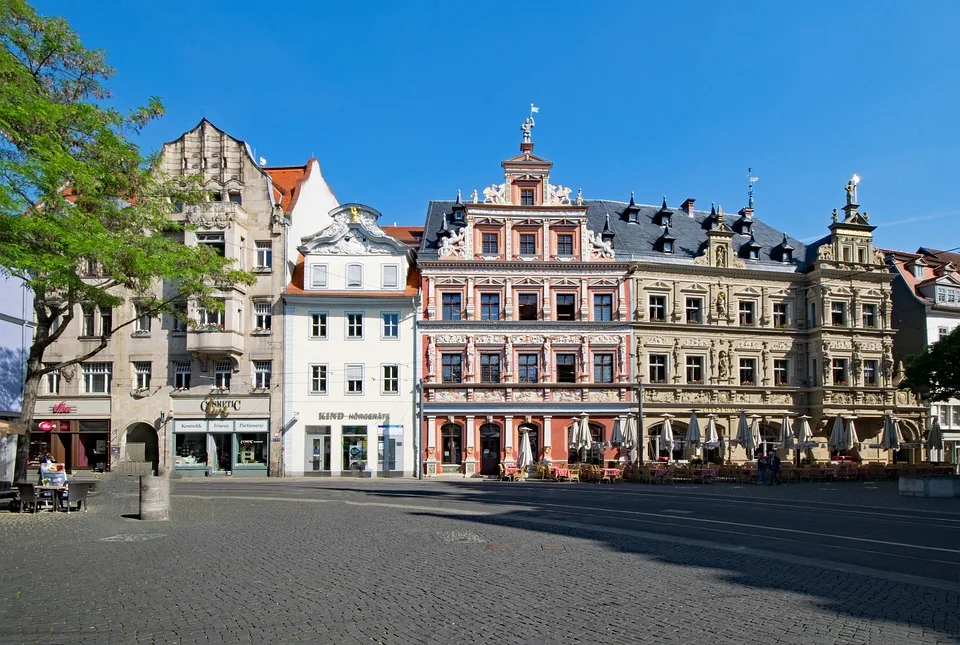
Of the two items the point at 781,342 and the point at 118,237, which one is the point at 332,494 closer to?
the point at 118,237

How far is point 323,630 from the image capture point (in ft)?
→ 30.4

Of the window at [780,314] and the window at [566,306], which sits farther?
the window at [780,314]

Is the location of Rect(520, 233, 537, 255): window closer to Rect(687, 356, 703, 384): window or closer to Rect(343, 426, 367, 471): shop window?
Rect(687, 356, 703, 384): window

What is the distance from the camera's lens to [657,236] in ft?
169

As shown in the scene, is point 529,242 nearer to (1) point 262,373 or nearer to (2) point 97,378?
(1) point 262,373

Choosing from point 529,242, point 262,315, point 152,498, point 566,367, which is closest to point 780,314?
point 566,367

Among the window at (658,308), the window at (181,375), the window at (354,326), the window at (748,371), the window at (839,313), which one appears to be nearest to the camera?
the window at (181,375)

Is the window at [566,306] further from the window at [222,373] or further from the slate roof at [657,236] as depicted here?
the window at [222,373]

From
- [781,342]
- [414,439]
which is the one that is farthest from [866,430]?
[414,439]

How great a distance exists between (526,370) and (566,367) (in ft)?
7.73

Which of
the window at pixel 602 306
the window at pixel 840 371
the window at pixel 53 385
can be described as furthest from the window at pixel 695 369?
the window at pixel 53 385

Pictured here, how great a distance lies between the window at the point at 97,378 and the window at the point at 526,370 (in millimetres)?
23111

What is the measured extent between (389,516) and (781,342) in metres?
36.1

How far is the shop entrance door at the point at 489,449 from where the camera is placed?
152ft
